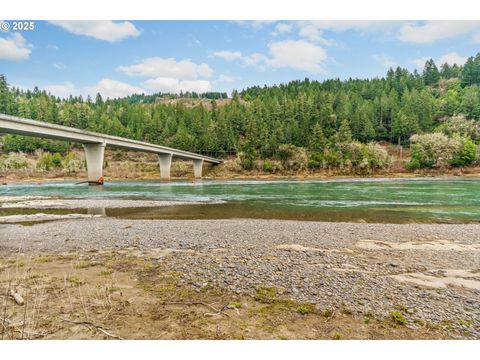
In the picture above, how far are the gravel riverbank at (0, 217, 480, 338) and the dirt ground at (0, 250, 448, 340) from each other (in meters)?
0.39

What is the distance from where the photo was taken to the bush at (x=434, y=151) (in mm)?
75125

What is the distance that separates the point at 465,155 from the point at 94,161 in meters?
91.3

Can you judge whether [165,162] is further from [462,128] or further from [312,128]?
[462,128]

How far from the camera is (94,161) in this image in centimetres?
5556

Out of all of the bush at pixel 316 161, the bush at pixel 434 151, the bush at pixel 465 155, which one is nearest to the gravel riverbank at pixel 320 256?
the bush at pixel 316 161

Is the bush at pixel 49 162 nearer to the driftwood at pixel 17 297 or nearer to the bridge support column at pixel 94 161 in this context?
the bridge support column at pixel 94 161

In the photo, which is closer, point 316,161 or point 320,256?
point 320,256

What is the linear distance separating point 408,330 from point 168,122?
111752 millimetres

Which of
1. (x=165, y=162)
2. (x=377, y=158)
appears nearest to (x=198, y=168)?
(x=165, y=162)

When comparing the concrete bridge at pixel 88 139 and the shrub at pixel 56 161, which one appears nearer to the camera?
the concrete bridge at pixel 88 139

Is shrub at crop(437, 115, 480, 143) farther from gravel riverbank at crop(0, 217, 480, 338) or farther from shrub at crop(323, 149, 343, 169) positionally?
gravel riverbank at crop(0, 217, 480, 338)

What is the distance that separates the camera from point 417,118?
97812mm

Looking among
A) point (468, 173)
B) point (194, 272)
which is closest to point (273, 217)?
point (194, 272)

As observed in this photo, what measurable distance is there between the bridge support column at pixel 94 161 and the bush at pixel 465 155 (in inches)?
3438
